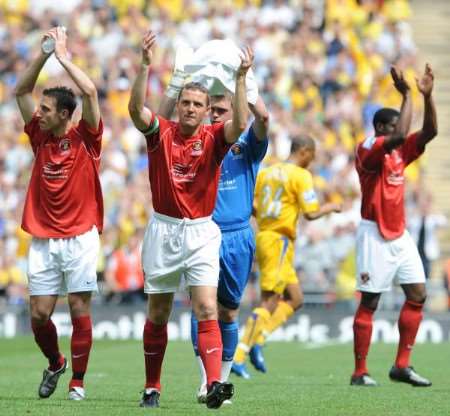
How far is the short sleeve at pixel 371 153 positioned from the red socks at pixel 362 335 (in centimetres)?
124

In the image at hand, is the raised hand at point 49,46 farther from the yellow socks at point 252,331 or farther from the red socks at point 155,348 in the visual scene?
the yellow socks at point 252,331

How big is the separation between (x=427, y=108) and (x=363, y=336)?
2.03 meters

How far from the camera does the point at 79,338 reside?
394 inches

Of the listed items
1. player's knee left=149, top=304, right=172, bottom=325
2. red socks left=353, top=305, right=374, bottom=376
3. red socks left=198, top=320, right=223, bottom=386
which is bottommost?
red socks left=353, top=305, right=374, bottom=376

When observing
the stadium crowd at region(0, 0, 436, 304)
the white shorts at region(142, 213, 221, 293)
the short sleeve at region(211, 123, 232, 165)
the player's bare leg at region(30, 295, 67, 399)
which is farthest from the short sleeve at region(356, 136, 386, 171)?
the stadium crowd at region(0, 0, 436, 304)

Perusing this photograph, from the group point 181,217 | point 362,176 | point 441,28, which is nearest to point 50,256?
point 181,217

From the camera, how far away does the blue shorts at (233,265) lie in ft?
34.1

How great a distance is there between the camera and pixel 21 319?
2098cm

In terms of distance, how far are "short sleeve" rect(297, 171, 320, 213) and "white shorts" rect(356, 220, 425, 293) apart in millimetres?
1344

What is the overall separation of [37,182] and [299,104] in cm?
1458

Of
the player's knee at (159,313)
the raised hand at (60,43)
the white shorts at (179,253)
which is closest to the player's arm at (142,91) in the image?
the white shorts at (179,253)

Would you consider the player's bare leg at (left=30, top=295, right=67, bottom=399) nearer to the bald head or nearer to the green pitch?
the green pitch

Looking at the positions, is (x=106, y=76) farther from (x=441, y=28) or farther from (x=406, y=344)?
(x=406, y=344)

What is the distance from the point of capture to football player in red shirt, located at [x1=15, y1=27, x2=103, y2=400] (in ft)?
32.6
